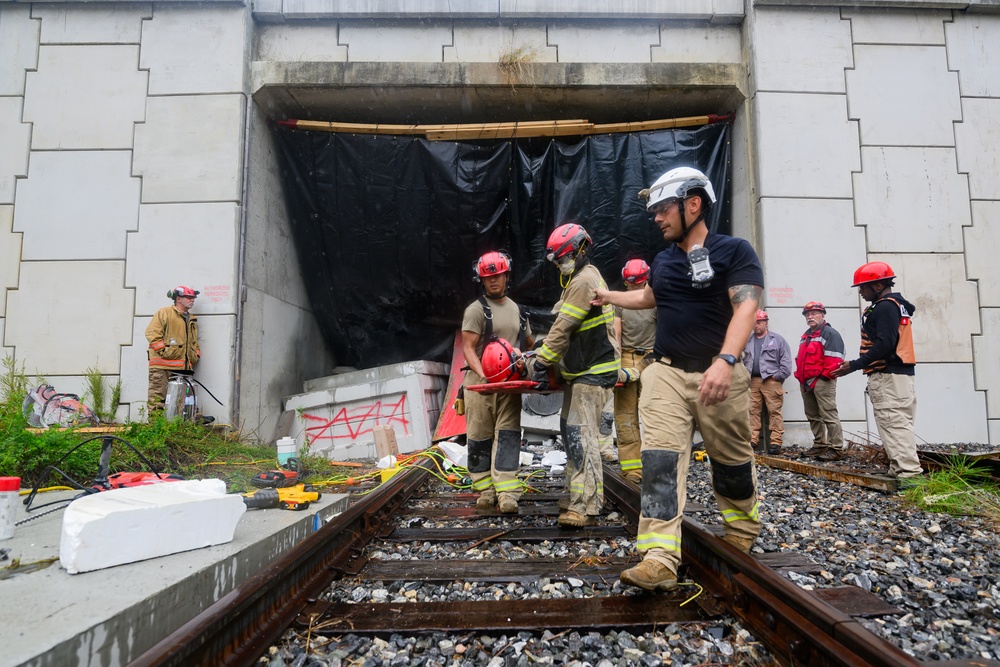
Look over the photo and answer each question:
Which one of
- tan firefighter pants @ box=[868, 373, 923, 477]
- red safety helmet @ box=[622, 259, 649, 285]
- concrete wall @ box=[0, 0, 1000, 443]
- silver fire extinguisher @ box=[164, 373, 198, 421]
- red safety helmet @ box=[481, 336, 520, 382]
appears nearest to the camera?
red safety helmet @ box=[481, 336, 520, 382]

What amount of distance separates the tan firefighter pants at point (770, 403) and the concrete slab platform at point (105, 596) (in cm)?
616

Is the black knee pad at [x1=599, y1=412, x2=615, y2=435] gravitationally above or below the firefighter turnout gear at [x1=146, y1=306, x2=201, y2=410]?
below

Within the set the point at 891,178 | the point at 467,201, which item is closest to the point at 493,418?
the point at 467,201

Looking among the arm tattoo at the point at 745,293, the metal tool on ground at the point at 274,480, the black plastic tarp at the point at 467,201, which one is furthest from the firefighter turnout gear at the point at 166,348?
the arm tattoo at the point at 745,293

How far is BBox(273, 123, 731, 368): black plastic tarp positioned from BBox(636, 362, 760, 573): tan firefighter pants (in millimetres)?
6212

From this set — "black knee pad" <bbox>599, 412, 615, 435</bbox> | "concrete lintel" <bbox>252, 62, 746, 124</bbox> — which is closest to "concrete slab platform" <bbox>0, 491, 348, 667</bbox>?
"black knee pad" <bbox>599, 412, 615, 435</bbox>

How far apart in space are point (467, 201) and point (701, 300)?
6.48 meters

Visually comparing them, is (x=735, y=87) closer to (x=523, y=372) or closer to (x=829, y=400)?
(x=829, y=400)

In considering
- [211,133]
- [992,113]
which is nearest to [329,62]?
[211,133]

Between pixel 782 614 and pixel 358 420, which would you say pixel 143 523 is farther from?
pixel 358 420

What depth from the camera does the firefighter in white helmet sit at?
2.40 meters

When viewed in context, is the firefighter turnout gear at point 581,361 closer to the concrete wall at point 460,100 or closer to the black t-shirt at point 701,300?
the black t-shirt at point 701,300

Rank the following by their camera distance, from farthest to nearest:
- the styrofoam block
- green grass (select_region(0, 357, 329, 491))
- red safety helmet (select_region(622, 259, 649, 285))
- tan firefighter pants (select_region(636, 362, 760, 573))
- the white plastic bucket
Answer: red safety helmet (select_region(622, 259, 649, 285))
the white plastic bucket
green grass (select_region(0, 357, 329, 491))
tan firefighter pants (select_region(636, 362, 760, 573))
the styrofoam block

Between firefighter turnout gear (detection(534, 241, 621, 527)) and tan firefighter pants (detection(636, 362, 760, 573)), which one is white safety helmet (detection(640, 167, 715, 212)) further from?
firefighter turnout gear (detection(534, 241, 621, 527))
